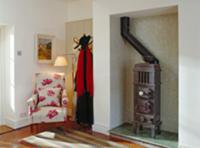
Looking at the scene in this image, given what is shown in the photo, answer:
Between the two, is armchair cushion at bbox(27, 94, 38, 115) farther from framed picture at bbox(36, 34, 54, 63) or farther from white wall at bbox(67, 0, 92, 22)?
white wall at bbox(67, 0, 92, 22)

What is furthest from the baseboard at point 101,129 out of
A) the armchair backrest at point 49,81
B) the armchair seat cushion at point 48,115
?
the armchair backrest at point 49,81

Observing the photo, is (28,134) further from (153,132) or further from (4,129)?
(153,132)

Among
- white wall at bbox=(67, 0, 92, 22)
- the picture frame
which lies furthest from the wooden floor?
white wall at bbox=(67, 0, 92, 22)

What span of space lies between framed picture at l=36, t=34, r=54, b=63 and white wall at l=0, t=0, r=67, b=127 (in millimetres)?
96

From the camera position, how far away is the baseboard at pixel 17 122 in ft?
13.8

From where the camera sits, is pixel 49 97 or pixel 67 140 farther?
pixel 49 97

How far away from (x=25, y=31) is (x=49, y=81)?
112cm

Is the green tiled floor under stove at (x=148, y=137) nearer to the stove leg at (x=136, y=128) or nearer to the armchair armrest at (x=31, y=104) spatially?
the stove leg at (x=136, y=128)

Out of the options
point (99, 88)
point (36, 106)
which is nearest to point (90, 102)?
point (99, 88)

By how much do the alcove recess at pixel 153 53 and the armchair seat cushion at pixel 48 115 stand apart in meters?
0.92

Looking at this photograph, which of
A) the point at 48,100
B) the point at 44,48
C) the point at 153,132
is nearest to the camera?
the point at 153,132

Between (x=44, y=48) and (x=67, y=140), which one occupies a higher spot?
(x=44, y=48)

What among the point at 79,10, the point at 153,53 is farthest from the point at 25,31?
the point at 153,53

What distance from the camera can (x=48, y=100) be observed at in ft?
14.3
